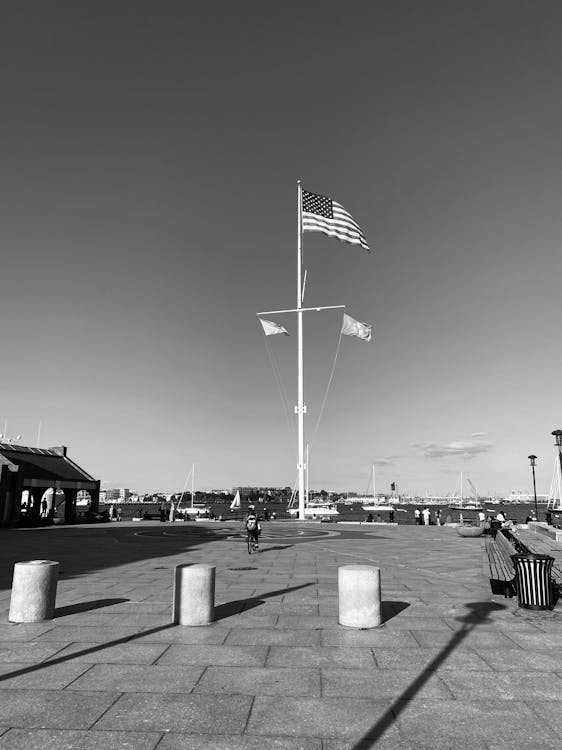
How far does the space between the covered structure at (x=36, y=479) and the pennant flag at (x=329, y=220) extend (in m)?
27.9

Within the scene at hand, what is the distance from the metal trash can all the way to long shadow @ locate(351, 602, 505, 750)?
56 cm

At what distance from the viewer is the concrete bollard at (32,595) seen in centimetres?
978

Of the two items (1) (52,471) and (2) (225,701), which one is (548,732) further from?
(1) (52,471)

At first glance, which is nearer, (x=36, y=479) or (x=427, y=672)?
(x=427, y=672)

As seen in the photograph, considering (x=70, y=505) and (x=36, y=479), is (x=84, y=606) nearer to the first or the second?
(x=36, y=479)

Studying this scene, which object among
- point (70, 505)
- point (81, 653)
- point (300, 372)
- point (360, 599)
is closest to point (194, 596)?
point (81, 653)

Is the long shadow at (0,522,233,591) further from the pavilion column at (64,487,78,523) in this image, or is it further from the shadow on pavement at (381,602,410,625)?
the pavilion column at (64,487,78,523)

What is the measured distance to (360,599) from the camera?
9.52 meters

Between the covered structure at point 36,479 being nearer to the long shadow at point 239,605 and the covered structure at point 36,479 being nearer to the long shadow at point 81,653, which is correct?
the long shadow at point 239,605

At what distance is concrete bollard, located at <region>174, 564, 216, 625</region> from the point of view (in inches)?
379

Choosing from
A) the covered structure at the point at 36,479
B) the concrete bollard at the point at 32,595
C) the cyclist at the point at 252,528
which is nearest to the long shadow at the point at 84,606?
the concrete bollard at the point at 32,595

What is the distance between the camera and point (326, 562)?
61.0ft

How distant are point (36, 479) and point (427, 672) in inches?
1555

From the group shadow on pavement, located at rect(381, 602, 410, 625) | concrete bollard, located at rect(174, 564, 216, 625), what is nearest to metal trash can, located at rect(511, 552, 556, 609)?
shadow on pavement, located at rect(381, 602, 410, 625)
